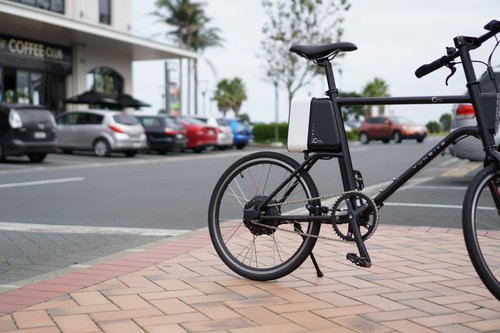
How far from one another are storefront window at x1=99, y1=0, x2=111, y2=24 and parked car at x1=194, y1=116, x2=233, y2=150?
25.2 feet

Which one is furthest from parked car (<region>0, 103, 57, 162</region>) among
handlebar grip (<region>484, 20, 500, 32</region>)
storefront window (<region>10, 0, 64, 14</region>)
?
handlebar grip (<region>484, 20, 500, 32</region>)

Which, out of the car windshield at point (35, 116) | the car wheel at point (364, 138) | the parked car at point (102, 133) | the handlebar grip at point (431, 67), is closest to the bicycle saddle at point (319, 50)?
the handlebar grip at point (431, 67)

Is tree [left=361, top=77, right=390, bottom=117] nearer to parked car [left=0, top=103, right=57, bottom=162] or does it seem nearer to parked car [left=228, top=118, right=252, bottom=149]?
parked car [left=228, top=118, right=252, bottom=149]

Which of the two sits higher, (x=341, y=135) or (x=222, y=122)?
(x=222, y=122)

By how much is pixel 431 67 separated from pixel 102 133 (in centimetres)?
1968

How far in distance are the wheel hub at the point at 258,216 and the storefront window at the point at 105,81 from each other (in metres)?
28.8

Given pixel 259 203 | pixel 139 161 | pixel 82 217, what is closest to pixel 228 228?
pixel 259 203

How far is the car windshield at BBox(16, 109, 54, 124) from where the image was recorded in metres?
17.8

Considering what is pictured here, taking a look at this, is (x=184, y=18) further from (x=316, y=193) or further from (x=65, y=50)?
(x=316, y=193)

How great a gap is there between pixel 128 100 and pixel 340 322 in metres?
30.7

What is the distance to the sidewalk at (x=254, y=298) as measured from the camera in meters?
3.25

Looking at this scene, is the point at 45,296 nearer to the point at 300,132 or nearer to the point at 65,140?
the point at 300,132

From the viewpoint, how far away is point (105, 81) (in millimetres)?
33375

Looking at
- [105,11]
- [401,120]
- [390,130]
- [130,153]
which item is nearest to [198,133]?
[130,153]
